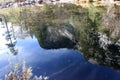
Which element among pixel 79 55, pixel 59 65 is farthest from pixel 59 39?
pixel 59 65

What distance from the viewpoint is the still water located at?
14719 mm

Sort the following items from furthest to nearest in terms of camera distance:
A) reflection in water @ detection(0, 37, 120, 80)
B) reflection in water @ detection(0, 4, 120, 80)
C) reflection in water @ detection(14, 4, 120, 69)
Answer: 1. reflection in water @ detection(14, 4, 120, 69)
2. reflection in water @ detection(0, 4, 120, 80)
3. reflection in water @ detection(0, 37, 120, 80)

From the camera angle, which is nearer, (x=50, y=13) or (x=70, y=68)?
(x=70, y=68)

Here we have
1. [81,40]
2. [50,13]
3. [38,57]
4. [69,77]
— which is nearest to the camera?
[69,77]

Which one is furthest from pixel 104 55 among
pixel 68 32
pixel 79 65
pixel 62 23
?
pixel 62 23

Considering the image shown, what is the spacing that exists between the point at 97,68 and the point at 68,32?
10339mm

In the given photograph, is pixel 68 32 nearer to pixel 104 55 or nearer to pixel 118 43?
pixel 118 43

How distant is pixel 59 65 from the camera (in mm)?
17234

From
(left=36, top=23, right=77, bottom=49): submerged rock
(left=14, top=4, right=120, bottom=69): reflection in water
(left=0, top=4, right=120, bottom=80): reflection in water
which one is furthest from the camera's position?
(left=36, top=23, right=77, bottom=49): submerged rock

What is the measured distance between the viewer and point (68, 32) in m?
25.6

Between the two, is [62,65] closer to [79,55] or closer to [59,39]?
[79,55]

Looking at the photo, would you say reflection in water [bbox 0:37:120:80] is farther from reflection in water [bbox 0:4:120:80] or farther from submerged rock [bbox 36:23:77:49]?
submerged rock [bbox 36:23:77:49]

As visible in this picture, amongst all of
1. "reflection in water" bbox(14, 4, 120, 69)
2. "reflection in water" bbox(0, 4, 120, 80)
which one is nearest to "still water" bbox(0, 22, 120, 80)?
"reflection in water" bbox(0, 4, 120, 80)

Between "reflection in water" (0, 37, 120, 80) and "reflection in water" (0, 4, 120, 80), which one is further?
"reflection in water" (0, 4, 120, 80)
